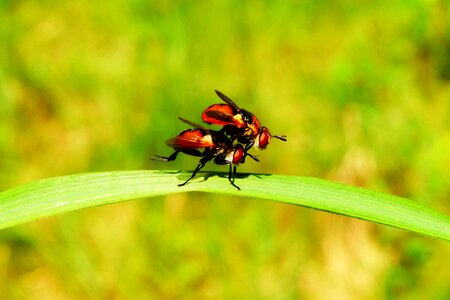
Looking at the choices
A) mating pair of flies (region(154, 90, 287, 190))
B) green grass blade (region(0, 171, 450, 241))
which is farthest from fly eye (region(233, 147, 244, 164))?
green grass blade (region(0, 171, 450, 241))

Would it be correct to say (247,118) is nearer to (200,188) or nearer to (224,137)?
(224,137)

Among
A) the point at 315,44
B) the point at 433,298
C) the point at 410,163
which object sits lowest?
the point at 433,298

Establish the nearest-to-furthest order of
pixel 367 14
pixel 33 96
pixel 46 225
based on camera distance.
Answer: pixel 46 225 → pixel 33 96 → pixel 367 14

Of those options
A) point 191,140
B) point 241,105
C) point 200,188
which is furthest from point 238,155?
point 241,105

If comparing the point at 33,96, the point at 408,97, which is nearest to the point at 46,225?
the point at 33,96

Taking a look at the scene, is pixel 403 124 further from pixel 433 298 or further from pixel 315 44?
pixel 433 298

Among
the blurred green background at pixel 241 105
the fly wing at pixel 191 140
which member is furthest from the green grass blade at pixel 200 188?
the blurred green background at pixel 241 105

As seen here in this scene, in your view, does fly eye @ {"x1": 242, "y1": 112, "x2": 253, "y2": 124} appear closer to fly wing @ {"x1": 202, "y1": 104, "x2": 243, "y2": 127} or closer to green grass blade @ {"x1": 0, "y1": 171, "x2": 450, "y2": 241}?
fly wing @ {"x1": 202, "y1": 104, "x2": 243, "y2": 127}
